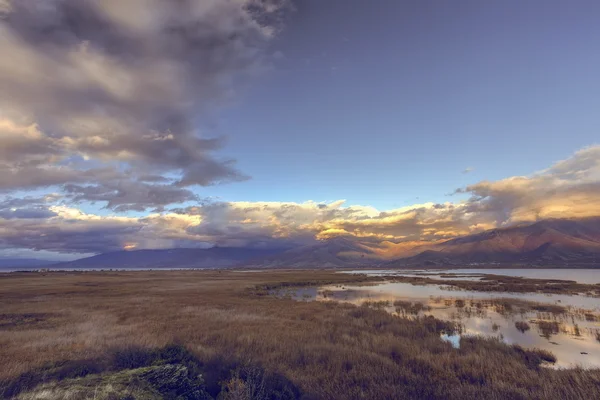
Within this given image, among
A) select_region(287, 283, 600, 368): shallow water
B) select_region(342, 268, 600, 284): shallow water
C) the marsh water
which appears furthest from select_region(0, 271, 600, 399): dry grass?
select_region(342, 268, 600, 284): shallow water

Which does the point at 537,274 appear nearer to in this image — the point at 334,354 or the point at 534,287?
the point at 534,287

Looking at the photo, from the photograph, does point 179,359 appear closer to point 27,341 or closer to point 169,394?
point 169,394

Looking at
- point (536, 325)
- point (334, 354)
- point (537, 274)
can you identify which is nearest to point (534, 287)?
point (536, 325)

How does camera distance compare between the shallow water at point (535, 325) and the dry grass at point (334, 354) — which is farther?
the shallow water at point (535, 325)

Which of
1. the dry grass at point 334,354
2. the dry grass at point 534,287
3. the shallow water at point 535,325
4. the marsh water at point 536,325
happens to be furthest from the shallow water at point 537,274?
the dry grass at point 334,354

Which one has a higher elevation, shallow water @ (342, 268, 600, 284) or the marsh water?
the marsh water

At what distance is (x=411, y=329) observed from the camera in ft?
62.7

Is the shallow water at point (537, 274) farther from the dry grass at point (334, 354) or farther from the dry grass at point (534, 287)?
the dry grass at point (334, 354)

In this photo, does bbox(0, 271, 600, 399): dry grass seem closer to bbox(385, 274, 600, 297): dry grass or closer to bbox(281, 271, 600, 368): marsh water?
bbox(281, 271, 600, 368): marsh water

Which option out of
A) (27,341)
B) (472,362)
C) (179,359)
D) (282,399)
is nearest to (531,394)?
(472,362)

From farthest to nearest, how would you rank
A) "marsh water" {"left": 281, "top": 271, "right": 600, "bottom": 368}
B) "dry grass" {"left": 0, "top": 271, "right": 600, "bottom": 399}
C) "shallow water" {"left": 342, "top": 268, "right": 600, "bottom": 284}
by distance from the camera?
"shallow water" {"left": 342, "top": 268, "right": 600, "bottom": 284}
"marsh water" {"left": 281, "top": 271, "right": 600, "bottom": 368}
"dry grass" {"left": 0, "top": 271, "right": 600, "bottom": 399}

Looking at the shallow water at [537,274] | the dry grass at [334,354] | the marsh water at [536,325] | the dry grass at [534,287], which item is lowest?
the shallow water at [537,274]

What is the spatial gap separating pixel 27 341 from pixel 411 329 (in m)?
21.1

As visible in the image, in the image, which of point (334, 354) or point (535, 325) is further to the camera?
point (535, 325)
